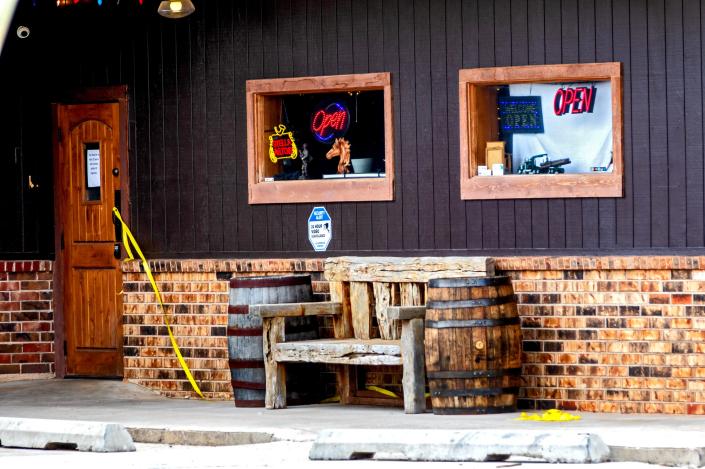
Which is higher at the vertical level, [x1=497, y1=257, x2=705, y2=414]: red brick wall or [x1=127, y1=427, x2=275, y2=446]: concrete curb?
[x1=497, y1=257, x2=705, y2=414]: red brick wall

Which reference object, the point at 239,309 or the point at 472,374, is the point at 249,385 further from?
the point at 472,374

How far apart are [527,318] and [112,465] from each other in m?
3.67

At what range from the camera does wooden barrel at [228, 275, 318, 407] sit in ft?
36.9

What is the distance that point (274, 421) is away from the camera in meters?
10.3

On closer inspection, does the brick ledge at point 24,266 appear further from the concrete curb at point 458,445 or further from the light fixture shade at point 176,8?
the concrete curb at point 458,445

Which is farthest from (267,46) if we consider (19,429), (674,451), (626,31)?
(674,451)

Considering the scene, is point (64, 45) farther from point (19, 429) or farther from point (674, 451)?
point (674, 451)

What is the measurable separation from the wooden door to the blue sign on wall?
11.6ft

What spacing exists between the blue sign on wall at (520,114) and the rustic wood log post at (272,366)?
7.54 ft

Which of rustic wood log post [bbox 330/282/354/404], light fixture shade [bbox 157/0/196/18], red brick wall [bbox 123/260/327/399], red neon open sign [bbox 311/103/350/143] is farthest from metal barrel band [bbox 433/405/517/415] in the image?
light fixture shade [bbox 157/0/196/18]

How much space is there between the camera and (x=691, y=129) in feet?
34.6

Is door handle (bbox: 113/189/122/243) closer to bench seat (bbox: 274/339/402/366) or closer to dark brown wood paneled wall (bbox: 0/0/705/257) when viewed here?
dark brown wood paneled wall (bbox: 0/0/705/257)

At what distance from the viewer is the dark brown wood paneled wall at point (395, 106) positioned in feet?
34.9

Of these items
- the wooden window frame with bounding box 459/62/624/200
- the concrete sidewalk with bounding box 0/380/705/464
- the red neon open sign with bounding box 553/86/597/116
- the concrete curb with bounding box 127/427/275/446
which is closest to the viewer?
the concrete sidewalk with bounding box 0/380/705/464
